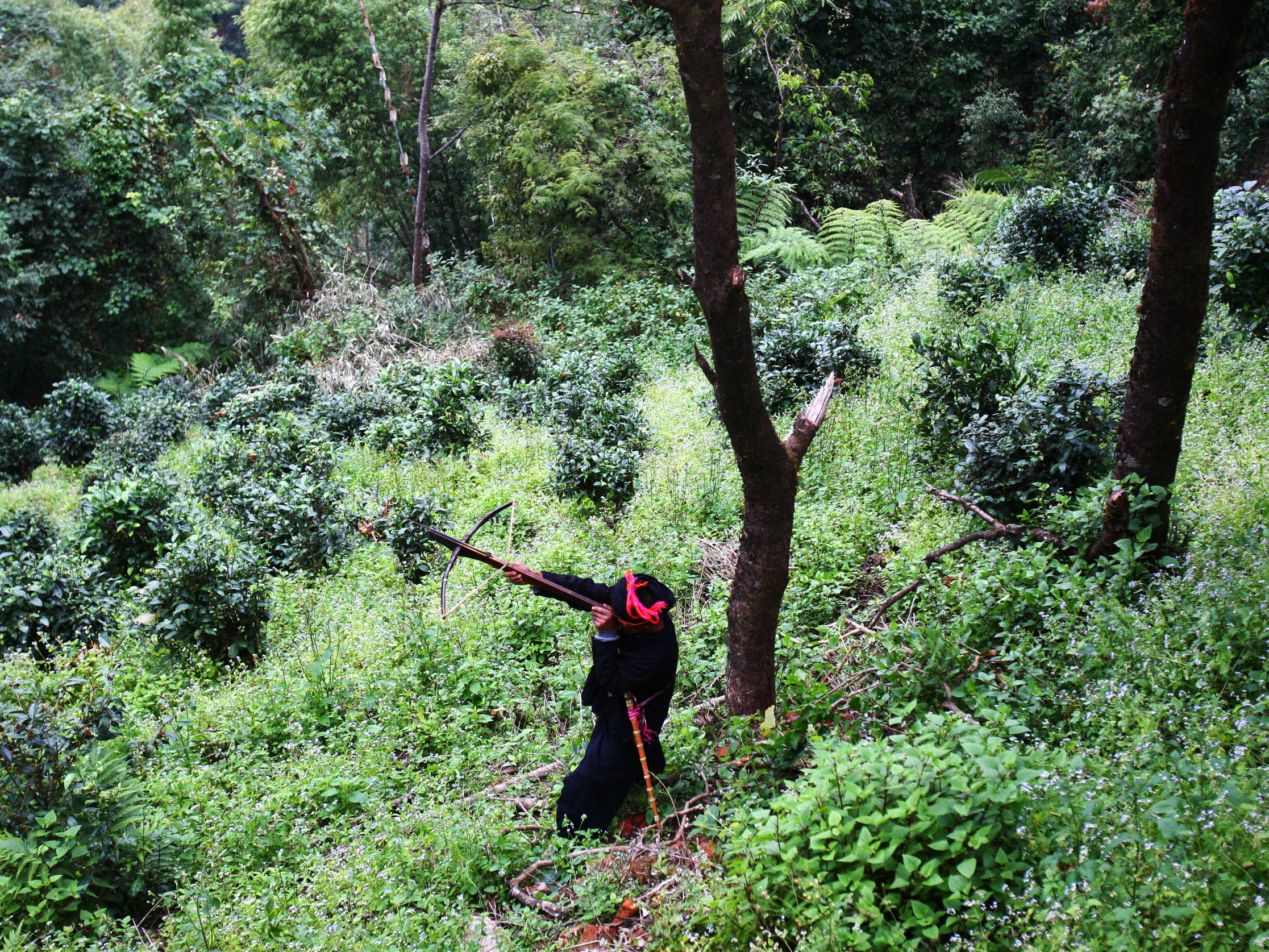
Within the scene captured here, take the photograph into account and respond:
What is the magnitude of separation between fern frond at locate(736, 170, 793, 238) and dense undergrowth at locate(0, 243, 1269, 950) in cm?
496

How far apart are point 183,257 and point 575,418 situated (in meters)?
14.4

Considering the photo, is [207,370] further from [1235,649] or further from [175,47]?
[1235,649]

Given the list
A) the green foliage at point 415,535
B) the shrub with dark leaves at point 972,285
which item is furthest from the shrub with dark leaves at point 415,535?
the shrub with dark leaves at point 972,285

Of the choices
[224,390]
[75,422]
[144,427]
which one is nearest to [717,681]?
[144,427]

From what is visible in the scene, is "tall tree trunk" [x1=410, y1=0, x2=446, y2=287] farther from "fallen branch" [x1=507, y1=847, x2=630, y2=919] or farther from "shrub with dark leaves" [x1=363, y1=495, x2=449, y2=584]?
"fallen branch" [x1=507, y1=847, x2=630, y2=919]

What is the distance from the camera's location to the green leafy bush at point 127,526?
7.64 metres

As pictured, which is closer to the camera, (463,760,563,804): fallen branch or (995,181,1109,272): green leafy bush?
(463,760,563,804): fallen branch

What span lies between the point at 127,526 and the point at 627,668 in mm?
5922

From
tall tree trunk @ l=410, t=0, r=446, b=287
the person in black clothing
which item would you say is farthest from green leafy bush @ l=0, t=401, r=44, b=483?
A: the person in black clothing

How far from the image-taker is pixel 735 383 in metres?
3.44

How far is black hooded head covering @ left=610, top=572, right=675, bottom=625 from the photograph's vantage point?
3.74m

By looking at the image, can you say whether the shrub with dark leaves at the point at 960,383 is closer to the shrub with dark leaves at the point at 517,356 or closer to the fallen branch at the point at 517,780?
the fallen branch at the point at 517,780

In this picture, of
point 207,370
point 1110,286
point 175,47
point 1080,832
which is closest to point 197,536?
point 1080,832

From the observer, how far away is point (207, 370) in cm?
1586
